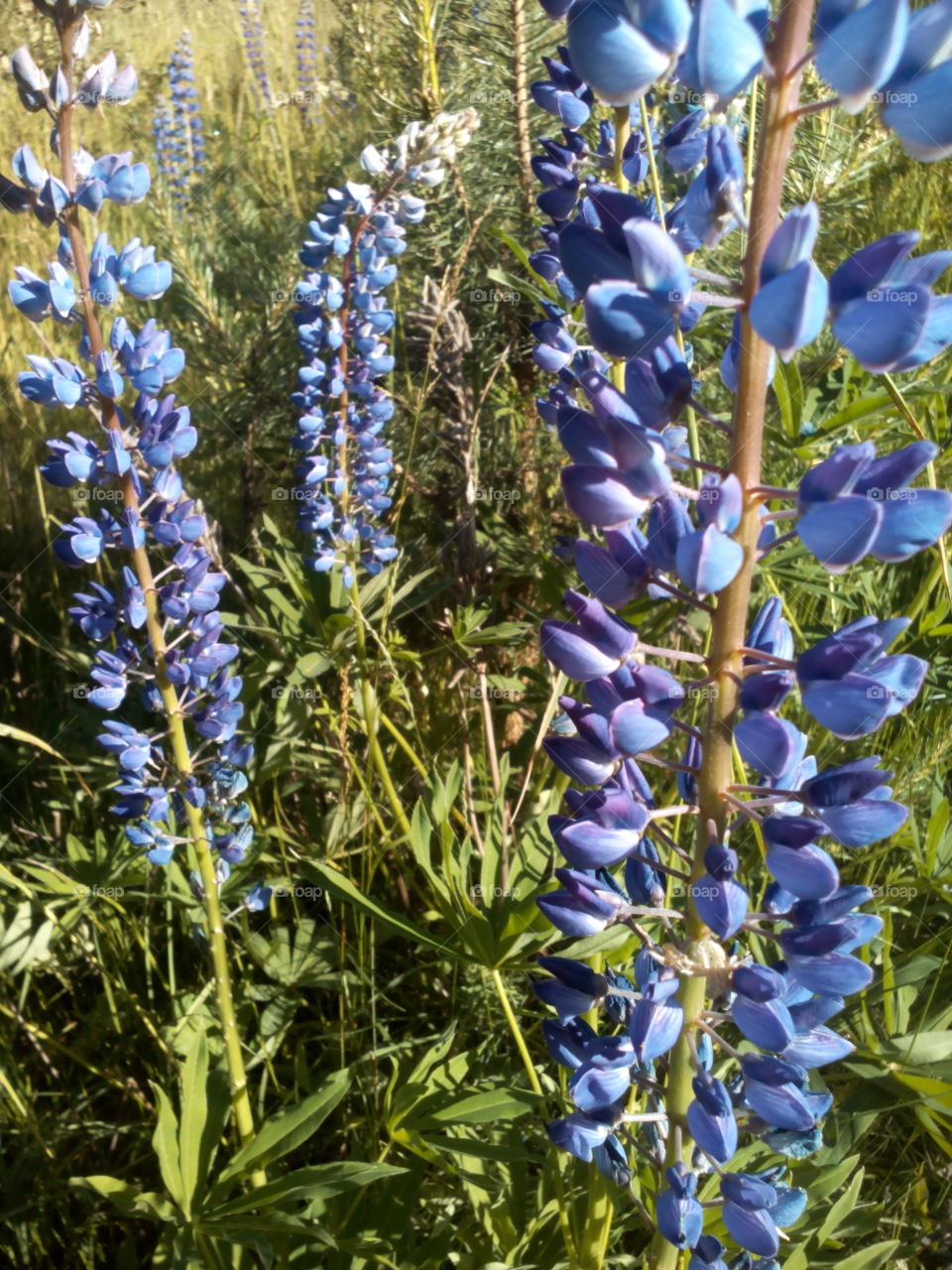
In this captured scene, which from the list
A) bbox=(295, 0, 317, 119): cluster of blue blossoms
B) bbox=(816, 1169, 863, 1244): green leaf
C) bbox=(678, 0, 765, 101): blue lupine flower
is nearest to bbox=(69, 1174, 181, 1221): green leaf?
bbox=(816, 1169, 863, 1244): green leaf

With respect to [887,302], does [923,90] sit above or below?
above

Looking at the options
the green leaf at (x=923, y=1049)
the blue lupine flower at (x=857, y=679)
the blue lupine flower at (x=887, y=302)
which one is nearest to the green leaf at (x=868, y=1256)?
the green leaf at (x=923, y=1049)

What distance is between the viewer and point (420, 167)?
2301mm

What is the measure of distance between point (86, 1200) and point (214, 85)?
6760mm

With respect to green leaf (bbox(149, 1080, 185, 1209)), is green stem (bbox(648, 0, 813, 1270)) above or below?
above

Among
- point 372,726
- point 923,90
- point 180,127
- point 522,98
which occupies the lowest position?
point 372,726

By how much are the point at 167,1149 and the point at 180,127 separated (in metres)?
5.54

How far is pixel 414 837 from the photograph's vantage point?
4.96 feet

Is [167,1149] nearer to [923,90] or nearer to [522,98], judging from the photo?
[923,90]

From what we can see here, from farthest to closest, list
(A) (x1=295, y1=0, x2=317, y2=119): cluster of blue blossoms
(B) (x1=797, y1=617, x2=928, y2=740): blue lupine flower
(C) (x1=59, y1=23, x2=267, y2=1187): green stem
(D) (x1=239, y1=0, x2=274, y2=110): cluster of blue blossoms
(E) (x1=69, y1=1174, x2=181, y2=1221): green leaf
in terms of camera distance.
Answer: (A) (x1=295, y1=0, x2=317, y2=119): cluster of blue blossoms
(D) (x1=239, y1=0, x2=274, y2=110): cluster of blue blossoms
(C) (x1=59, y1=23, x2=267, y2=1187): green stem
(E) (x1=69, y1=1174, x2=181, y2=1221): green leaf
(B) (x1=797, y1=617, x2=928, y2=740): blue lupine flower

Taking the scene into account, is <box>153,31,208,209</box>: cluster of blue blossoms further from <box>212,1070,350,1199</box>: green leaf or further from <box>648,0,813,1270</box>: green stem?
<box>648,0,813,1270</box>: green stem

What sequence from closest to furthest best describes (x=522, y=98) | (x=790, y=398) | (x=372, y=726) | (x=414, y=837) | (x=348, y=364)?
(x=414, y=837) → (x=790, y=398) → (x=372, y=726) → (x=348, y=364) → (x=522, y=98)

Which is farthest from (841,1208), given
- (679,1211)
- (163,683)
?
(163,683)

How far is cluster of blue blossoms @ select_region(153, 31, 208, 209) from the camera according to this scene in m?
5.11
